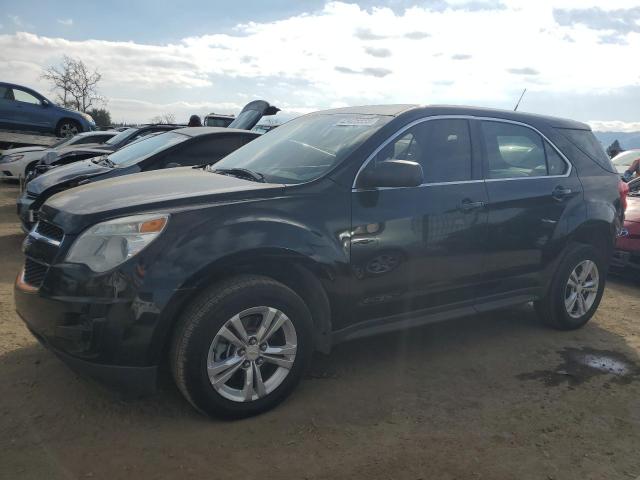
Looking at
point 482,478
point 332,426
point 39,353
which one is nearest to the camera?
point 482,478

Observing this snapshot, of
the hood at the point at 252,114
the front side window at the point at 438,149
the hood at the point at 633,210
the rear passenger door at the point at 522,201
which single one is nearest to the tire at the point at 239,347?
the front side window at the point at 438,149

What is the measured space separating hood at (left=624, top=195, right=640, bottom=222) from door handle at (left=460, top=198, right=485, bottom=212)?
3.34 meters

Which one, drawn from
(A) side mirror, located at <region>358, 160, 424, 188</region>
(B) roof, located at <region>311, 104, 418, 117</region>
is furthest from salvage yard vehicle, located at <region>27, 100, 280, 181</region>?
(A) side mirror, located at <region>358, 160, 424, 188</region>

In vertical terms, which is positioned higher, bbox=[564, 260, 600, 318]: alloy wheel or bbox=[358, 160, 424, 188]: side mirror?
bbox=[358, 160, 424, 188]: side mirror

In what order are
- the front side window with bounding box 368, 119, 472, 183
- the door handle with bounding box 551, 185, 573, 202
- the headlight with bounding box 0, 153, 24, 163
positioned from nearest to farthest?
the front side window with bounding box 368, 119, 472, 183, the door handle with bounding box 551, 185, 573, 202, the headlight with bounding box 0, 153, 24, 163

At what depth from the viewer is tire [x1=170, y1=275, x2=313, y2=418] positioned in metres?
2.88

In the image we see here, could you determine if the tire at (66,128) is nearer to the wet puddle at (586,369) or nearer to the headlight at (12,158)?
the headlight at (12,158)

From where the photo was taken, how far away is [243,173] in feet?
12.3

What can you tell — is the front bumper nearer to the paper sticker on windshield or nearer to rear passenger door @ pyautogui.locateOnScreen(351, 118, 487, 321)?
rear passenger door @ pyautogui.locateOnScreen(351, 118, 487, 321)

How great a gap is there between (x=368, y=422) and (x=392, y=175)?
4.86 feet

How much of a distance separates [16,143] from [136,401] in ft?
47.0

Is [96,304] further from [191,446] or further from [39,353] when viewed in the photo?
[39,353]

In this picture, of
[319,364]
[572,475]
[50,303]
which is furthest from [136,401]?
[572,475]

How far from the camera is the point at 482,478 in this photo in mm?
2676
